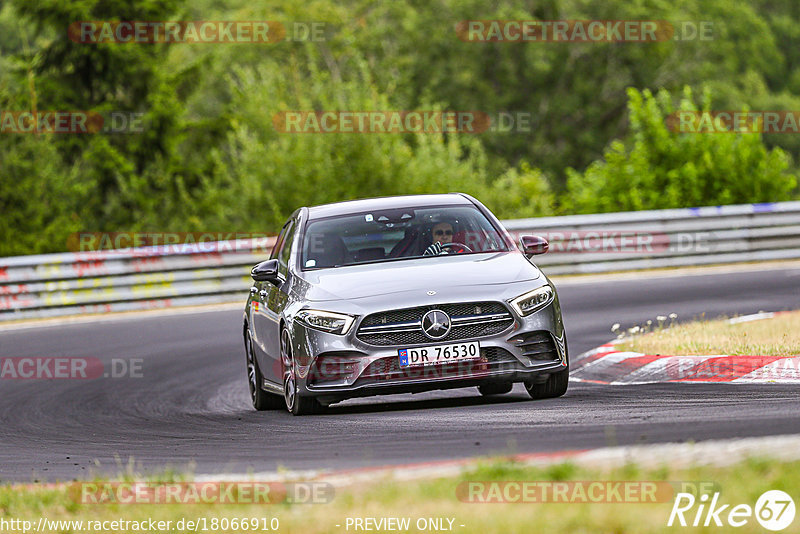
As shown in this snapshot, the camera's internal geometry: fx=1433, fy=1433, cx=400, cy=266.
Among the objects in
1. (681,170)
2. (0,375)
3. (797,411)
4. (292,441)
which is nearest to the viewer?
(797,411)

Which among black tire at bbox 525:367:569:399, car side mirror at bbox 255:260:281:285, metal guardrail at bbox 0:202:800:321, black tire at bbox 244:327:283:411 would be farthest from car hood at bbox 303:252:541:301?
metal guardrail at bbox 0:202:800:321

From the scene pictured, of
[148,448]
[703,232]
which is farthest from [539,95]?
[148,448]

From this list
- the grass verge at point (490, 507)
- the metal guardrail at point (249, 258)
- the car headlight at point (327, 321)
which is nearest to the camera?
the grass verge at point (490, 507)

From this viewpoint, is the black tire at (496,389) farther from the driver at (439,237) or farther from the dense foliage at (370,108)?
the dense foliage at (370,108)

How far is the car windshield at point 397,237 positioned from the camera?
10672 millimetres

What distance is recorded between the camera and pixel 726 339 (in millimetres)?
11891

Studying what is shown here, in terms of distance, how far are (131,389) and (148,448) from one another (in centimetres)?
478

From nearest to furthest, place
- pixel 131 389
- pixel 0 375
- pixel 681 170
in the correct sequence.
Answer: pixel 131 389 < pixel 0 375 < pixel 681 170

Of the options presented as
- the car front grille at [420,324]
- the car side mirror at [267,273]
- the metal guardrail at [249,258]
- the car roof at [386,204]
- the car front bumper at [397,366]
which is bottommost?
the metal guardrail at [249,258]

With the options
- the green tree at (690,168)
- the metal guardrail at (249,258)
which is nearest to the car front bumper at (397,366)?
the metal guardrail at (249,258)

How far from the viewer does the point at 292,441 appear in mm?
8508

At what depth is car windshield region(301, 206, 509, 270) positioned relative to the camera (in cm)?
1067

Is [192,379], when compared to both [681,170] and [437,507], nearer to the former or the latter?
[437,507]

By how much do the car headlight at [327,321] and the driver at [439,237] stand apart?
1.26 meters
